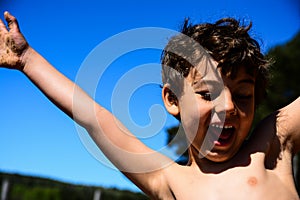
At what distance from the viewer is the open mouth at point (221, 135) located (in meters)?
2.02

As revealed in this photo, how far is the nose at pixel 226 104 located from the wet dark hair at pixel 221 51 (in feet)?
0.35

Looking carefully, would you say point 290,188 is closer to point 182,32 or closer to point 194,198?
point 194,198

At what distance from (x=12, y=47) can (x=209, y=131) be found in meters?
0.96

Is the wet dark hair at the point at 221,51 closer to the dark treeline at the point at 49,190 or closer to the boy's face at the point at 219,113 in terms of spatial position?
the boy's face at the point at 219,113

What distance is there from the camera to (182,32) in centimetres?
254

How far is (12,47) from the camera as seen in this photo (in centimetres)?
214

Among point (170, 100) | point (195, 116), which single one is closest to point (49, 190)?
point (170, 100)

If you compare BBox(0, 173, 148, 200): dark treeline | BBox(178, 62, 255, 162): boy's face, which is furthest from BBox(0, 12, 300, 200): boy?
BBox(0, 173, 148, 200): dark treeline

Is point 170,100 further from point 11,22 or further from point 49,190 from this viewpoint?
point 49,190

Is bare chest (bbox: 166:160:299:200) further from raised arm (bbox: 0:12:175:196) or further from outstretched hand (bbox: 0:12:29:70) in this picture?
outstretched hand (bbox: 0:12:29:70)

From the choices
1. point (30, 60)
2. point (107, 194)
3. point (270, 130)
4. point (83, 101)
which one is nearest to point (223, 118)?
point (270, 130)

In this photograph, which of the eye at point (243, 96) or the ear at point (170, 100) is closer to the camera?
the eye at point (243, 96)

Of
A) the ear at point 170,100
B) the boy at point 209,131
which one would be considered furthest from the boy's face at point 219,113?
the ear at point 170,100

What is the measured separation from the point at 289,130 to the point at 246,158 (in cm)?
25
